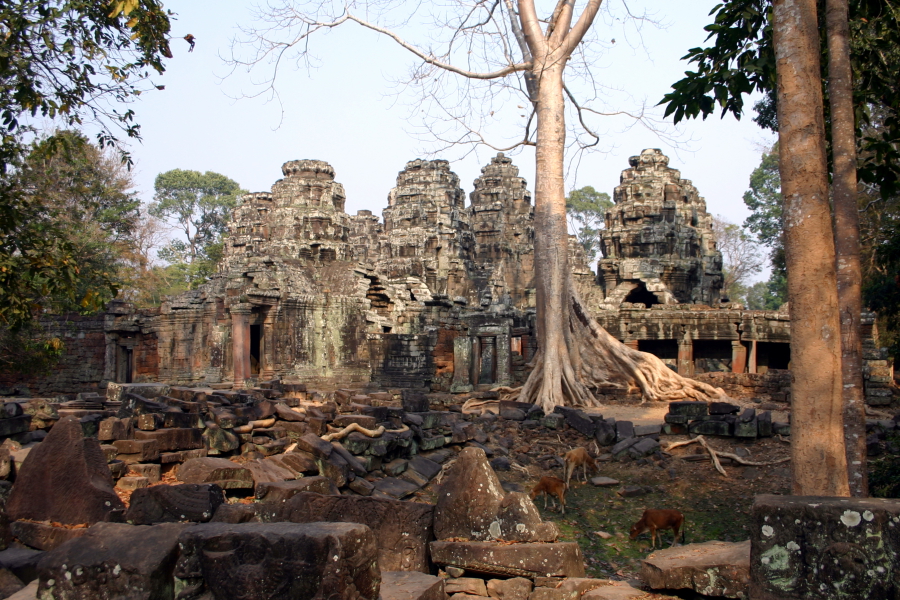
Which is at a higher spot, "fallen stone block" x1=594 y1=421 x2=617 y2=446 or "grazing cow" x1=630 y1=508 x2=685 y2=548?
"fallen stone block" x1=594 y1=421 x2=617 y2=446

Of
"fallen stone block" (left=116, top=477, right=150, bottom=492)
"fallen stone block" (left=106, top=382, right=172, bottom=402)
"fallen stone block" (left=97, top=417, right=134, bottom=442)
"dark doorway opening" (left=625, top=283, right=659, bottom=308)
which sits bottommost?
"fallen stone block" (left=116, top=477, right=150, bottom=492)

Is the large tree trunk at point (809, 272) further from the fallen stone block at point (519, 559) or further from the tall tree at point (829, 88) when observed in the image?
the fallen stone block at point (519, 559)

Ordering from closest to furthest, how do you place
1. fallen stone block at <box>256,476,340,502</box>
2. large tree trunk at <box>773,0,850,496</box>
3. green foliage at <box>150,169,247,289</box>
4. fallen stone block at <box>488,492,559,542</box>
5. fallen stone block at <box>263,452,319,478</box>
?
fallen stone block at <box>488,492,559,542</box> → large tree trunk at <box>773,0,850,496</box> → fallen stone block at <box>256,476,340,502</box> → fallen stone block at <box>263,452,319,478</box> → green foliage at <box>150,169,247,289</box>

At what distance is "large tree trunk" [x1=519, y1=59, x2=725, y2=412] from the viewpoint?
12539mm

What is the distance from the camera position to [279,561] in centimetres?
280

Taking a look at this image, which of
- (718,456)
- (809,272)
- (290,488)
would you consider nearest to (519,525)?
(290,488)

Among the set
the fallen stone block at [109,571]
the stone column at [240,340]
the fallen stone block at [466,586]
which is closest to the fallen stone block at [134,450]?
the fallen stone block at [109,571]

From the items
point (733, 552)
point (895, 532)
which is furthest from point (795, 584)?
point (733, 552)

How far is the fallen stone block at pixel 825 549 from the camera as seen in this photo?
2.67m

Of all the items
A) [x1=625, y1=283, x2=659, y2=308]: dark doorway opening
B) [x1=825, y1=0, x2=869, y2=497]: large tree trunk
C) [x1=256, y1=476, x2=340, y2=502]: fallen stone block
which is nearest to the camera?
[x1=825, y1=0, x2=869, y2=497]: large tree trunk

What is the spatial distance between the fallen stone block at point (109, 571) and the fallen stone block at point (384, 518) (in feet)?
3.24

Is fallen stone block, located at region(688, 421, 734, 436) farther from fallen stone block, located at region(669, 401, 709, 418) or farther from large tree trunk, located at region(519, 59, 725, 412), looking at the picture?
large tree trunk, located at region(519, 59, 725, 412)

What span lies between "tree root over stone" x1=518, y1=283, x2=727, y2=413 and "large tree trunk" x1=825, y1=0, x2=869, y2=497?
7.14 meters

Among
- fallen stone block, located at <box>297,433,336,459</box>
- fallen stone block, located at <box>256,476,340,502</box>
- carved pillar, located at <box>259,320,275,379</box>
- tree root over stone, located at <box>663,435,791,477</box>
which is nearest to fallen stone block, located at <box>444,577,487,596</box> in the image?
fallen stone block, located at <box>256,476,340,502</box>
